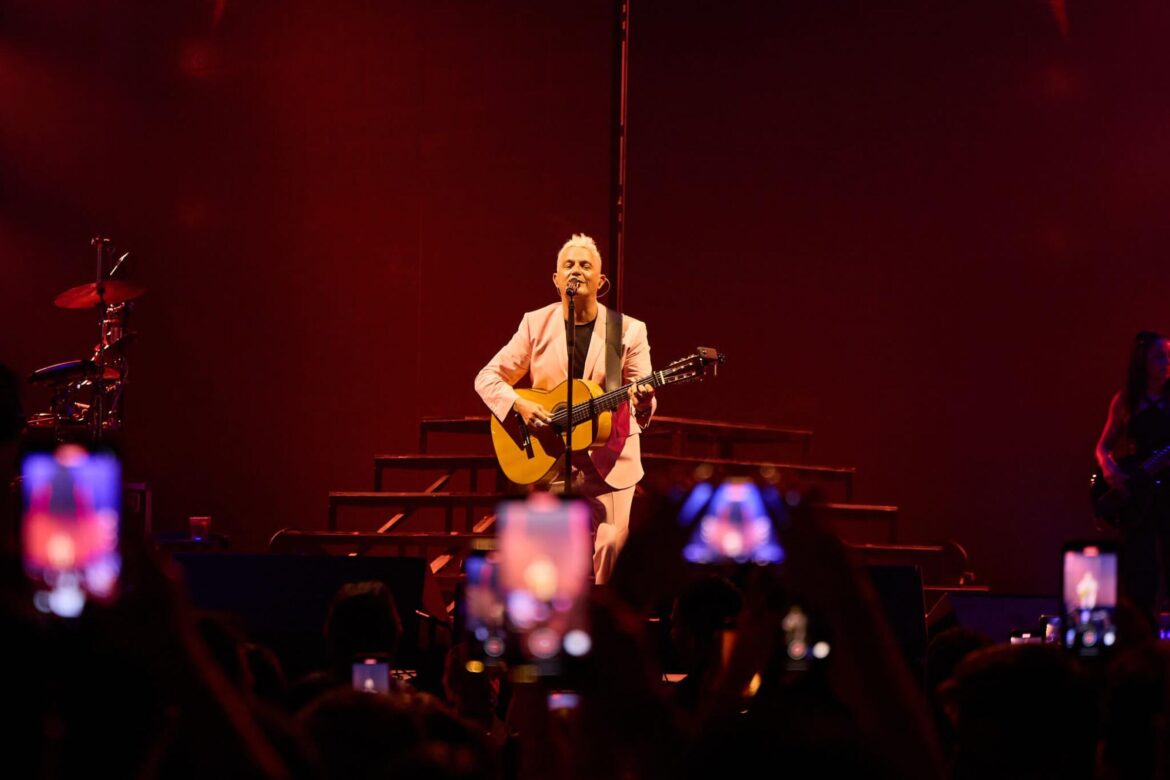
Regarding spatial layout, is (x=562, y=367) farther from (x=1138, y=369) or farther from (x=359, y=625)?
(x=359, y=625)

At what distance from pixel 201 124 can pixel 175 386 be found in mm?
1869

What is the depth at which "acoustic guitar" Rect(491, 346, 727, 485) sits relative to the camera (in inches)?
280

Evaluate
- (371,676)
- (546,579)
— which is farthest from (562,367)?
(546,579)

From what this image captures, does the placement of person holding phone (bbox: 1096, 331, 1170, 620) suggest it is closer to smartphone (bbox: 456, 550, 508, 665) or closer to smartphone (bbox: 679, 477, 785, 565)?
smartphone (bbox: 456, 550, 508, 665)

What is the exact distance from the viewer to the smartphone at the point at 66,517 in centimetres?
186

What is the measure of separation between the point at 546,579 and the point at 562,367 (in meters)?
5.52

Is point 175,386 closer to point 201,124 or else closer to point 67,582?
point 201,124

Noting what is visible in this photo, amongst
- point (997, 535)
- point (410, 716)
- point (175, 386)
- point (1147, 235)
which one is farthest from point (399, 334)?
Result: point (410, 716)

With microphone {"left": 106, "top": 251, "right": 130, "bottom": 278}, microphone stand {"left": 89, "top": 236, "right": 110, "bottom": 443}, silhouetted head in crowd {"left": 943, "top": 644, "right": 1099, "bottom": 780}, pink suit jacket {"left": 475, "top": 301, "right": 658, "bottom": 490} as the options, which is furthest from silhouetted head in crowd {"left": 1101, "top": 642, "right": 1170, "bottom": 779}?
microphone {"left": 106, "top": 251, "right": 130, "bottom": 278}

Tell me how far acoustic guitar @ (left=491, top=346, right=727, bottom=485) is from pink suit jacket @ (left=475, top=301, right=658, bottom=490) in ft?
0.26

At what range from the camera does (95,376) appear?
8.12m

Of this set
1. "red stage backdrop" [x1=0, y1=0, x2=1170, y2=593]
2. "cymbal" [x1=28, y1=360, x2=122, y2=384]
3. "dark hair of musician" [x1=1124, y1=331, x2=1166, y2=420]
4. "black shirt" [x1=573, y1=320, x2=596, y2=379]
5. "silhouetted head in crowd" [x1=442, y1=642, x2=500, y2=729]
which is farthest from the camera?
"red stage backdrop" [x1=0, y1=0, x2=1170, y2=593]

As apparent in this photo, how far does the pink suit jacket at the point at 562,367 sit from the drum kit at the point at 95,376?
2.41 m

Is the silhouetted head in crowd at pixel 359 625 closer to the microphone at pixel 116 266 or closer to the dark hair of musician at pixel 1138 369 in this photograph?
the dark hair of musician at pixel 1138 369
